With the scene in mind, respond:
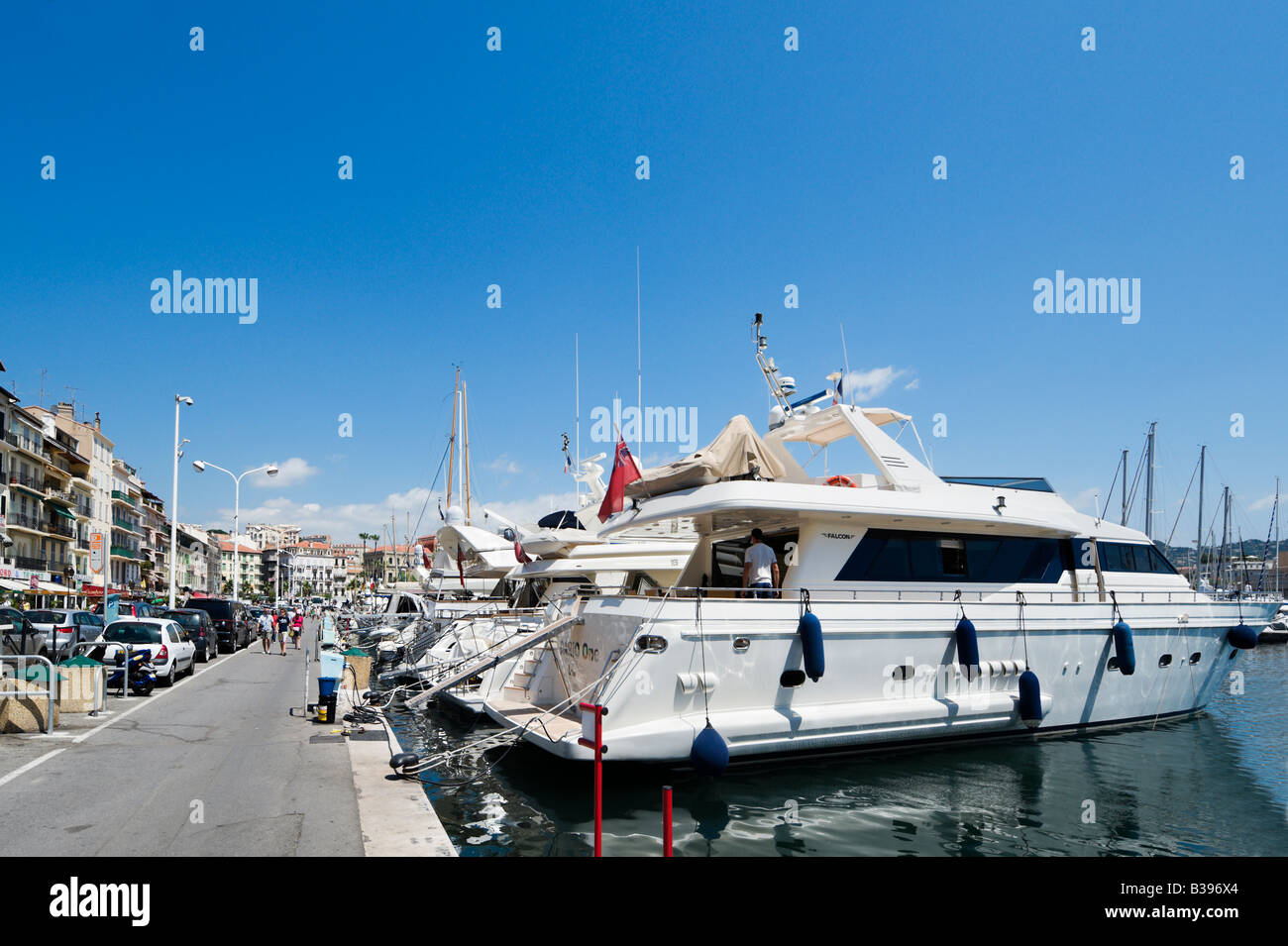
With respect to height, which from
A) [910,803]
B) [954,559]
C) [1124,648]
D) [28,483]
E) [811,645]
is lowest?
[910,803]

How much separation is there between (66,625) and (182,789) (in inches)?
700

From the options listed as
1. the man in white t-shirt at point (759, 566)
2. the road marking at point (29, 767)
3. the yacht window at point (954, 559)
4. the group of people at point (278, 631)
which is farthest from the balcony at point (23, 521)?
the yacht window at point (954, 559)

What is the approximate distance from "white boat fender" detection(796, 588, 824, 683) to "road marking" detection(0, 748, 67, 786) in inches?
352

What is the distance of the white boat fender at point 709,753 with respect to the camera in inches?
351

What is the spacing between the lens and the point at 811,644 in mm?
10305

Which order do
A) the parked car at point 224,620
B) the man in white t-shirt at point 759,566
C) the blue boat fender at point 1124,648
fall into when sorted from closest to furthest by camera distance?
the man in white t-shirt at point 759,566 → the blue boat fender at point 1124,648 → the parked car at point 224,620

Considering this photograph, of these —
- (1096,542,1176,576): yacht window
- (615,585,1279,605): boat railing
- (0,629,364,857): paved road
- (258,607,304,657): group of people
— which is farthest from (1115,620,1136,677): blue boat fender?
(258,607,304,657): group of people

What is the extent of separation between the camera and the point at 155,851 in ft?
20.2

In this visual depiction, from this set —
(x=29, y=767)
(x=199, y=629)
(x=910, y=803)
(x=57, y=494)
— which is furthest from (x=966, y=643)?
(x=57, y=494)

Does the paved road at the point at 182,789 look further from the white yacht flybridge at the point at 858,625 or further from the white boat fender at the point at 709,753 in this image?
the white boat fender at the point at 709,753

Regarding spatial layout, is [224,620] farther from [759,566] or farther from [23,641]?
[759,566]

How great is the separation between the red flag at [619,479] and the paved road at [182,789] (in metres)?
5.93
